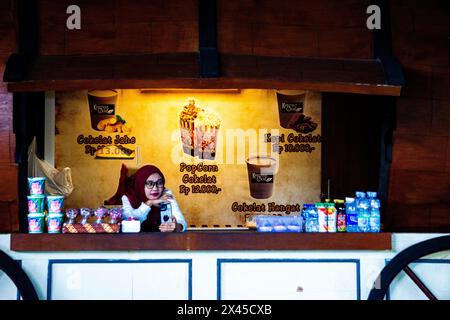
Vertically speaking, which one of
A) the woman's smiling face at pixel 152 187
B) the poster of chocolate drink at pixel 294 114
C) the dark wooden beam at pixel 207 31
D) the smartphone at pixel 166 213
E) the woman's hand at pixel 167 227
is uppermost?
the dark wooden beam at pixel 207 31

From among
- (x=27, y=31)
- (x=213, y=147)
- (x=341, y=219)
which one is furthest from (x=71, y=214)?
(x=213, y=147)

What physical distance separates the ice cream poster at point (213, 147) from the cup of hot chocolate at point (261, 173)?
0.01m

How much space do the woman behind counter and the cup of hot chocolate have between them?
206cm

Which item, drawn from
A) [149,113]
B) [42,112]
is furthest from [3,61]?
[149,113]

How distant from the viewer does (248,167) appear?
8438 millimetres

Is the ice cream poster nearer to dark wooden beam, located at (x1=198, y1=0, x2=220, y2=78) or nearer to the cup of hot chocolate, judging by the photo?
the cup of hot chocolate

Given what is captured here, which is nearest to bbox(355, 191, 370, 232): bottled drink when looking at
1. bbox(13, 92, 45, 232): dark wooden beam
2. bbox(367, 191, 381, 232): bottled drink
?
bbox(367, 191, 381, 232): bottled drink

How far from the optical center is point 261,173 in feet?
27.7

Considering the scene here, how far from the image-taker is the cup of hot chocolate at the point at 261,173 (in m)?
8.41

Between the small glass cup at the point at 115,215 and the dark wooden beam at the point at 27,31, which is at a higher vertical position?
the dark wooden beam at the point at 27,31

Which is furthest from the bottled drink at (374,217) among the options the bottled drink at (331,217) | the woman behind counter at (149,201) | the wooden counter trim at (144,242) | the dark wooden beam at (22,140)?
the dark wooden beam at (22,140)

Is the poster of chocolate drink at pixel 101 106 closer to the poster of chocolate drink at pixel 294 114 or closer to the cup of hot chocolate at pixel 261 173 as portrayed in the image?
the cup of hot chocolate at pixel 261 173

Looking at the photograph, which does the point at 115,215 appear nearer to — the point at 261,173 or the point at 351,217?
the point at 351,217

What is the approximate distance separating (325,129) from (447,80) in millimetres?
2334
